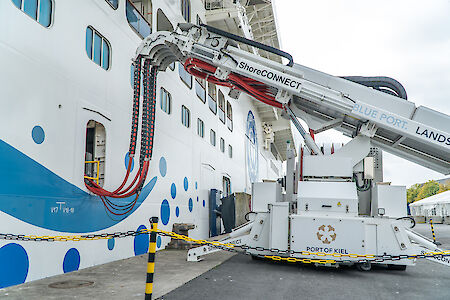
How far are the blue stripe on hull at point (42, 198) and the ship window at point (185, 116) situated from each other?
5.83 meters

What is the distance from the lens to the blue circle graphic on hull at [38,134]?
5880 millimetres

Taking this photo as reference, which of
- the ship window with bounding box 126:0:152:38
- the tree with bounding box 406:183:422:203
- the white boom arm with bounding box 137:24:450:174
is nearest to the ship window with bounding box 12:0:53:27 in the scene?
the white boom arm with bounding box 137:24:450:174

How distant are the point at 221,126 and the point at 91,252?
40.2 ft

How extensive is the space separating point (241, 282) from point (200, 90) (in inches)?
410

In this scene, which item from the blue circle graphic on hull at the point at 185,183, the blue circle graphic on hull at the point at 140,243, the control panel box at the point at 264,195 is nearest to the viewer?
the control panel box at the point at 264,195

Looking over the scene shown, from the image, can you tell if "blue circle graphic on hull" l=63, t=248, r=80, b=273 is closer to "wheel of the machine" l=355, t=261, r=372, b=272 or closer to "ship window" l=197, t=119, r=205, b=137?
"wheel of the machine" l=355, t=261, r=372, b=272

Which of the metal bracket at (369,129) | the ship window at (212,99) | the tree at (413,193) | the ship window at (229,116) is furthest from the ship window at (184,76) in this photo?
the tree at (413,193)

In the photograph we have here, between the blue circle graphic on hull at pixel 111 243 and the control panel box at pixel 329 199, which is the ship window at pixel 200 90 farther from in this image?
the control panel box at pixel 329 199

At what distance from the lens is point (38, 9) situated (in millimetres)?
6156

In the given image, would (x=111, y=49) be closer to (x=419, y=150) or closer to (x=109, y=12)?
(x=109, y=12)

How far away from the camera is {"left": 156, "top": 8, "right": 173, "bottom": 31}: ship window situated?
11676 mm

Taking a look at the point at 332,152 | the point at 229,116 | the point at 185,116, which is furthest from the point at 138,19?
the point at 229,116

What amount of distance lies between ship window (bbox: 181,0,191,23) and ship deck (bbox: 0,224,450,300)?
936cm

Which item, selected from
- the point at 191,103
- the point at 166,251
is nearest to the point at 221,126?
the point at 191,103
